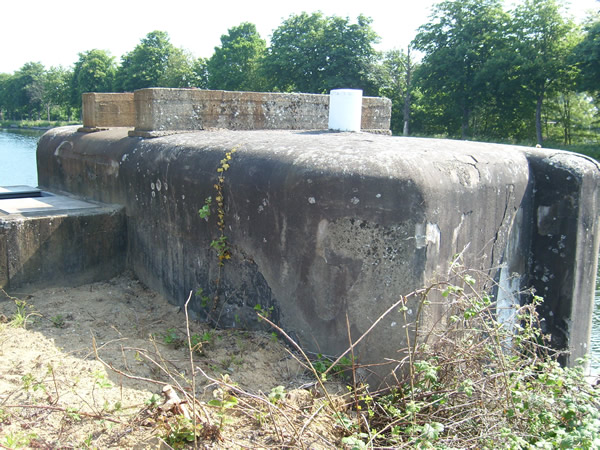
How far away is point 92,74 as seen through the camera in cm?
4872

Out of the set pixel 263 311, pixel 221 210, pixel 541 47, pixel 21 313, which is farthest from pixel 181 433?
pixel 541 47

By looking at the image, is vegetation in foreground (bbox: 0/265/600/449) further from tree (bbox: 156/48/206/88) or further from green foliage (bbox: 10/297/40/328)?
tree (bbox: 156/48/206/88)

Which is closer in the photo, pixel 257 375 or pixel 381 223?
pixel 381 223

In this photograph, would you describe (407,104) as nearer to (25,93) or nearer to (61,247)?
(61,247)

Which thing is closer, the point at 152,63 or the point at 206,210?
the point at 206,210

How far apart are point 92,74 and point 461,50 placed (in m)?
35.4

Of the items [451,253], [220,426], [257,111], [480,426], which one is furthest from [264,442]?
[257,111]

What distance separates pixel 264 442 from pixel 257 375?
2.31 feet

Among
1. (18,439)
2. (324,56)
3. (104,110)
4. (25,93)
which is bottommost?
(18,439)

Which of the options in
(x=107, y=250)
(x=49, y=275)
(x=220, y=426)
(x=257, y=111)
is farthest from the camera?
(x=257, y=111)

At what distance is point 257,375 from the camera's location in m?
3.16

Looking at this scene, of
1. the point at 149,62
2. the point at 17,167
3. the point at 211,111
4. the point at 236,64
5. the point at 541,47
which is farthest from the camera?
the point at 149,62

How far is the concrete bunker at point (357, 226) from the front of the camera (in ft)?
9.77

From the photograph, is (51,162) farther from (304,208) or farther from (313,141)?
(304,208)
